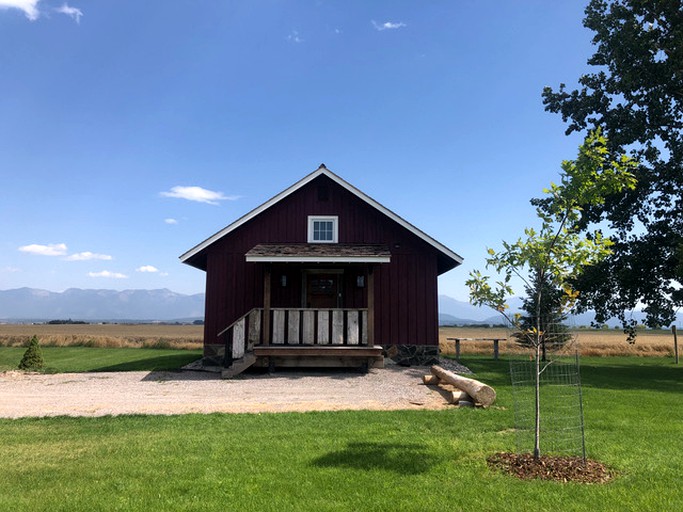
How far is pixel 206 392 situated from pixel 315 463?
250 inches

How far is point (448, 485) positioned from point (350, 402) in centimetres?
492

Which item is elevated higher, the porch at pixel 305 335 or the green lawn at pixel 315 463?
the porch at pixel 305 335

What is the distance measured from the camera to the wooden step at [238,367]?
43.7 feet

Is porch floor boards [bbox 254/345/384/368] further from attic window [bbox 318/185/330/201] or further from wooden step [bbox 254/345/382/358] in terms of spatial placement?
attic window [bbox 318/185/330/201]

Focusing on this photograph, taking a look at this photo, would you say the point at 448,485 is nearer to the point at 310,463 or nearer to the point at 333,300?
the point at 310,463

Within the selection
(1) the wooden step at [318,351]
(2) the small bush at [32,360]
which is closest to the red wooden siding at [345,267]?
(1) the wooden step at [318,351]

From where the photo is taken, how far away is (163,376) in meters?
13.9

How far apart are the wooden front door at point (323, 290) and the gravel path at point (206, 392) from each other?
2.52 meters

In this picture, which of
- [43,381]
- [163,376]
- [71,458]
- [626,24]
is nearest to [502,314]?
[71,458]

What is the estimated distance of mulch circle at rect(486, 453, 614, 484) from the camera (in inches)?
197

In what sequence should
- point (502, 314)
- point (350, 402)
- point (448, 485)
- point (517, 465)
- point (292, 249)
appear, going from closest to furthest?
1. point (448, 485)
2. point (517, 465)
3. point (502, 314)
4. point (350, 402)
5. point (292, 249)

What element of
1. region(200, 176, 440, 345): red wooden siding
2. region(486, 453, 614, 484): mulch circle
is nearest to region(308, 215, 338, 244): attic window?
region(200, 176, 440, 345): red wooden siding

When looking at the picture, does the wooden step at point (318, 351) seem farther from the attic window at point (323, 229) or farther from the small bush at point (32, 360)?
the small bush at point (32, 360)

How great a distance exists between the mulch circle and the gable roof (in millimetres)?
10607
